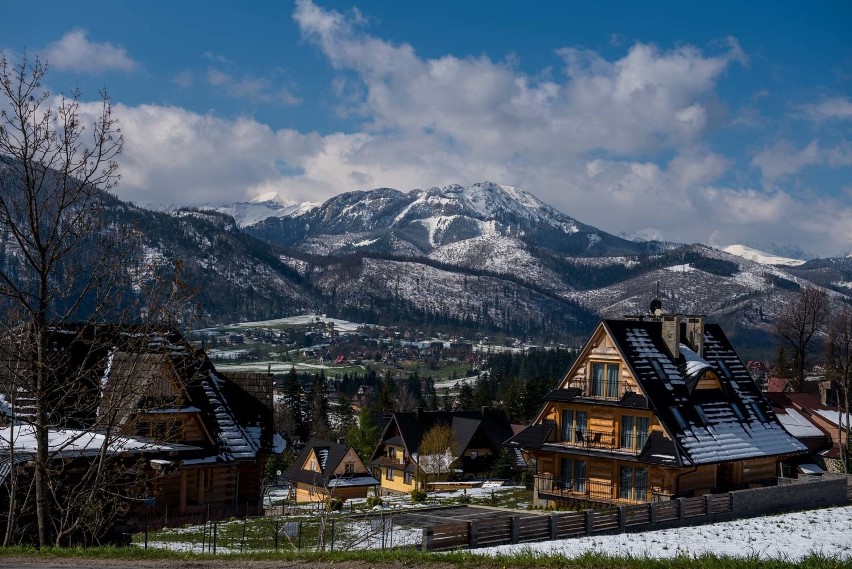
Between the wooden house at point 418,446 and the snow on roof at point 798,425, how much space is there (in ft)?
68.8

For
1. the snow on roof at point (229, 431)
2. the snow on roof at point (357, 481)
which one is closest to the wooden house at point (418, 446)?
the snow on roof at point (357, 481)

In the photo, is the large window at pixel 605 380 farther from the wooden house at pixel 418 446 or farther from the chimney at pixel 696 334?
the wooden house at pixel 418 446

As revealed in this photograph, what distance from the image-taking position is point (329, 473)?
5666 centimetres

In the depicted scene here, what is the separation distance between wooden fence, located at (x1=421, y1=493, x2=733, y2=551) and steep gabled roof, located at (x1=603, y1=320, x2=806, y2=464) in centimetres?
545

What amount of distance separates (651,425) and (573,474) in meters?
4.77

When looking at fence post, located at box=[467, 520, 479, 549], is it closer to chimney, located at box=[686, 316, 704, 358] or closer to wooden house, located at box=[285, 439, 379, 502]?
chimney, located at box=[686, 316, 704, 358]

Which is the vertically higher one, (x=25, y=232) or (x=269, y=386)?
(x=25, y=232)

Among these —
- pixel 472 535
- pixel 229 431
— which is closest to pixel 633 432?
pixel 472 535

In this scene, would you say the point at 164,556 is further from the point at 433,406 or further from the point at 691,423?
the point at 433,406

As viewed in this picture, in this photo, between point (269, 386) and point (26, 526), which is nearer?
point (26, 526)

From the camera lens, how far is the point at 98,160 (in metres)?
17.4

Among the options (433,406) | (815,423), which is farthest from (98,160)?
(433,406)

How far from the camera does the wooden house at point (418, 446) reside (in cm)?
6812

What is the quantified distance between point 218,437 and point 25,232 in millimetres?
15771
